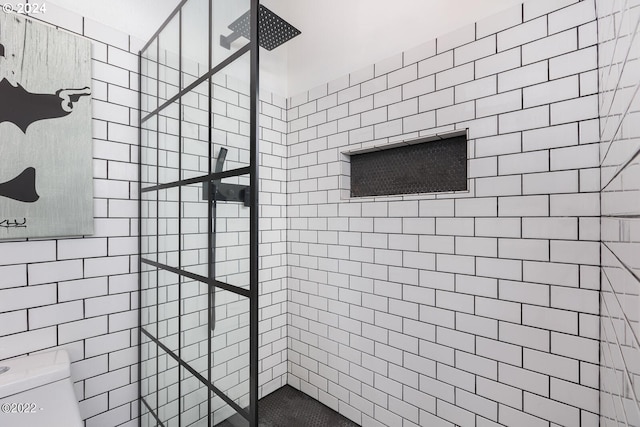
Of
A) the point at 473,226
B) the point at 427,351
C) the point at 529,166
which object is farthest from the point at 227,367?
the point at 529,166

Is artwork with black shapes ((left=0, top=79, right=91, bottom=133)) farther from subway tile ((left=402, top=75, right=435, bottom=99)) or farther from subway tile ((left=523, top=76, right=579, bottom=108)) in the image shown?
subway tile ((left=523, top=76, right=579, bottom=108))

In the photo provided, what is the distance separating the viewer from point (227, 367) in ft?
2.88

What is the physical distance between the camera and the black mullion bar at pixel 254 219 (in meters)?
0.80

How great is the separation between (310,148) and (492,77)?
1071mm

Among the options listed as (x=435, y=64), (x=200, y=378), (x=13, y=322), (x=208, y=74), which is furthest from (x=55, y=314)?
(x=435, y=64)

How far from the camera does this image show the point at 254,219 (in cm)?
81

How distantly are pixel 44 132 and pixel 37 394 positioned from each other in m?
0.93

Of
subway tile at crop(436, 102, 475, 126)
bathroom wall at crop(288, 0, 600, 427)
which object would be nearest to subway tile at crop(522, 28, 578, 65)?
bathroom wall at crop(288, 0, 600, 427)

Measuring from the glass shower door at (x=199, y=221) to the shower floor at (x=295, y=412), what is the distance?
2.32ft

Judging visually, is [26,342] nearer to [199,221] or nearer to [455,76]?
[199,221]

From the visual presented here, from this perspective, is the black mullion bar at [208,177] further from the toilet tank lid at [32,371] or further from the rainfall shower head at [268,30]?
the toilet tank lid at [32,371]

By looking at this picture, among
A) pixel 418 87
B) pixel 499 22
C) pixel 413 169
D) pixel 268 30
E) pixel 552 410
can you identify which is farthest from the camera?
pixel 268 30

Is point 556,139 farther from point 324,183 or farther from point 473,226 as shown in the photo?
point 324,183

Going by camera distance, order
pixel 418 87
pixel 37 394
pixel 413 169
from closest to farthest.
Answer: pixel 37 394
pixel 418 87
pixel 413 169
